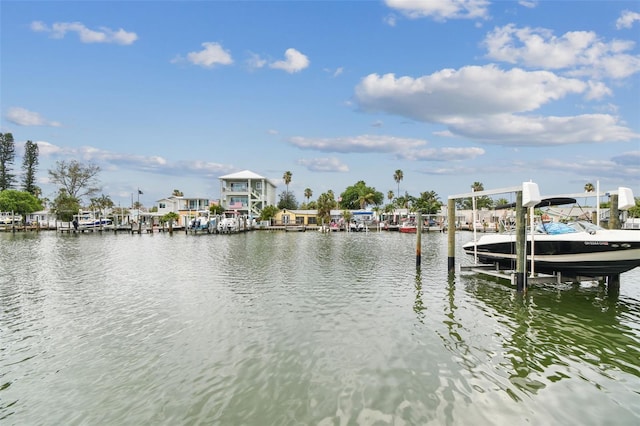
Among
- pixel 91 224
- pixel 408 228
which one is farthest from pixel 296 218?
pixel 91 224

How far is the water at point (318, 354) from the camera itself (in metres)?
6.23

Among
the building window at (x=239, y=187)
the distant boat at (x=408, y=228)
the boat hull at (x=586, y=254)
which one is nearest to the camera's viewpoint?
the boat hull at (x=586, y=254)

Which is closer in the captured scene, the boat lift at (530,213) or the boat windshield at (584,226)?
the boat lift at (530,213)

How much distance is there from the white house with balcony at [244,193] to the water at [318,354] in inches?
2638

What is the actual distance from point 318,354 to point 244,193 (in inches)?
3028

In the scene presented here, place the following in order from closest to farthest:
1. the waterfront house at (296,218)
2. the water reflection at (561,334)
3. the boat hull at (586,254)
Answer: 1. the water reflection at (561,334)
2. the boat hull at (586,254)
3. the waterfront house at (296,218)

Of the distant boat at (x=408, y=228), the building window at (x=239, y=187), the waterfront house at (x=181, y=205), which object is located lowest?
the distant boat at (x=408, y=228)

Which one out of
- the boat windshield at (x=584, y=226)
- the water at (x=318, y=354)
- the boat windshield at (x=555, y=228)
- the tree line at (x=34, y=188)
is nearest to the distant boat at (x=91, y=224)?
the tree line at (x=34, y=188)

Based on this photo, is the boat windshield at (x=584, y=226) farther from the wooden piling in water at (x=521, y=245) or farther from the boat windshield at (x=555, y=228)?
the wooden piling in water at (x=521, y=245)

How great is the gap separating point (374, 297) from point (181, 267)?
13361 millimetres

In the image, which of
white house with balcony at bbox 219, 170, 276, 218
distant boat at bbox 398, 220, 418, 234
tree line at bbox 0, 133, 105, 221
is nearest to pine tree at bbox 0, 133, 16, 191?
tree line at bbox 0, 133, 105, 221

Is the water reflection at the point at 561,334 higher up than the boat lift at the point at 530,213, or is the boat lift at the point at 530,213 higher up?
the boat lift at the point at 530,213

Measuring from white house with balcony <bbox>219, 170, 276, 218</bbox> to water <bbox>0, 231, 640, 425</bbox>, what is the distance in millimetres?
67004

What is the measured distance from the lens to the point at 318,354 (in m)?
8.55
